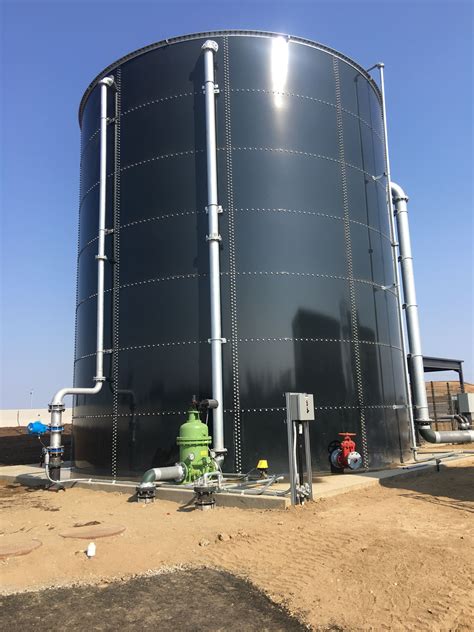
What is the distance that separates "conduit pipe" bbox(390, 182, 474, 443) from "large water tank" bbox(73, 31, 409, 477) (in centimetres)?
209

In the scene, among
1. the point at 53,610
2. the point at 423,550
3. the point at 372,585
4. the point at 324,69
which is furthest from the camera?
the point at 324,69

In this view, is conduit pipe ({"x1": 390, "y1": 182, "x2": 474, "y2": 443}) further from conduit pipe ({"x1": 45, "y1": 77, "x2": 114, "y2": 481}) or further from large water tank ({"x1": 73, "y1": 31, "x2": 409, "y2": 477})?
conduit pipe ({"x1": 45, "y1": 77, "x2": 114, "y2": 481})

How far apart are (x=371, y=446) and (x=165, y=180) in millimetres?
7687

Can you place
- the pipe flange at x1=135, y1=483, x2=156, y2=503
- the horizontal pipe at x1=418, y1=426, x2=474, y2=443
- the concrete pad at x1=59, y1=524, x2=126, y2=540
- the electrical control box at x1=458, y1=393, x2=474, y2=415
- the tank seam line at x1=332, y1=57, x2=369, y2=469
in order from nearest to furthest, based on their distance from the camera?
the concrete pad at x1=59, y1=524, x2=126, y2=540 < the pipe flange at x1=135, y1=483, x2=156, y2=503 < the tank seam line at x1=332, y1=57, x2=369, y2=469 < the electrical control box at x1=458, y1=393, x2=474, y2=415 < the horizontal pipe at x1=418, y1=426, x2=474, y2=443

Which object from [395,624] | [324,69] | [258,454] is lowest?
[395,624]

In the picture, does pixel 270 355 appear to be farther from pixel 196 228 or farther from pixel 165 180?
pixel 165 180

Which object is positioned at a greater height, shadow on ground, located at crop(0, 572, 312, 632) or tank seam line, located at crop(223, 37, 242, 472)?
tank seam line, located at crop(223, 37, 242, 472)

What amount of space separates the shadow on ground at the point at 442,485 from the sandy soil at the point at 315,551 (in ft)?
0.11

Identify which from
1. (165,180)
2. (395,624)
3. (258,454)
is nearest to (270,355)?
(258,454)

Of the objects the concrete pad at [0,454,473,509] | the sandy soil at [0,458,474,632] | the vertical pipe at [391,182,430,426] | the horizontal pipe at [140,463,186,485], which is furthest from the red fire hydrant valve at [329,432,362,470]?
the vertical pipe at [391,182,430,426]

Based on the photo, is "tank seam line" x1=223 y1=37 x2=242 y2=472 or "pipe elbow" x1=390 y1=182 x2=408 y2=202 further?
"pipe elbow" x1=390 y1=182 x2=408 y2=202

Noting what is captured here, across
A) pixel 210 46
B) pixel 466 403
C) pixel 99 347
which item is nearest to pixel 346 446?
pixel 466 403

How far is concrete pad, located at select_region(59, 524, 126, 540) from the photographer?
6758mm

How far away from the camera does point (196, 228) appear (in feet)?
37.6
